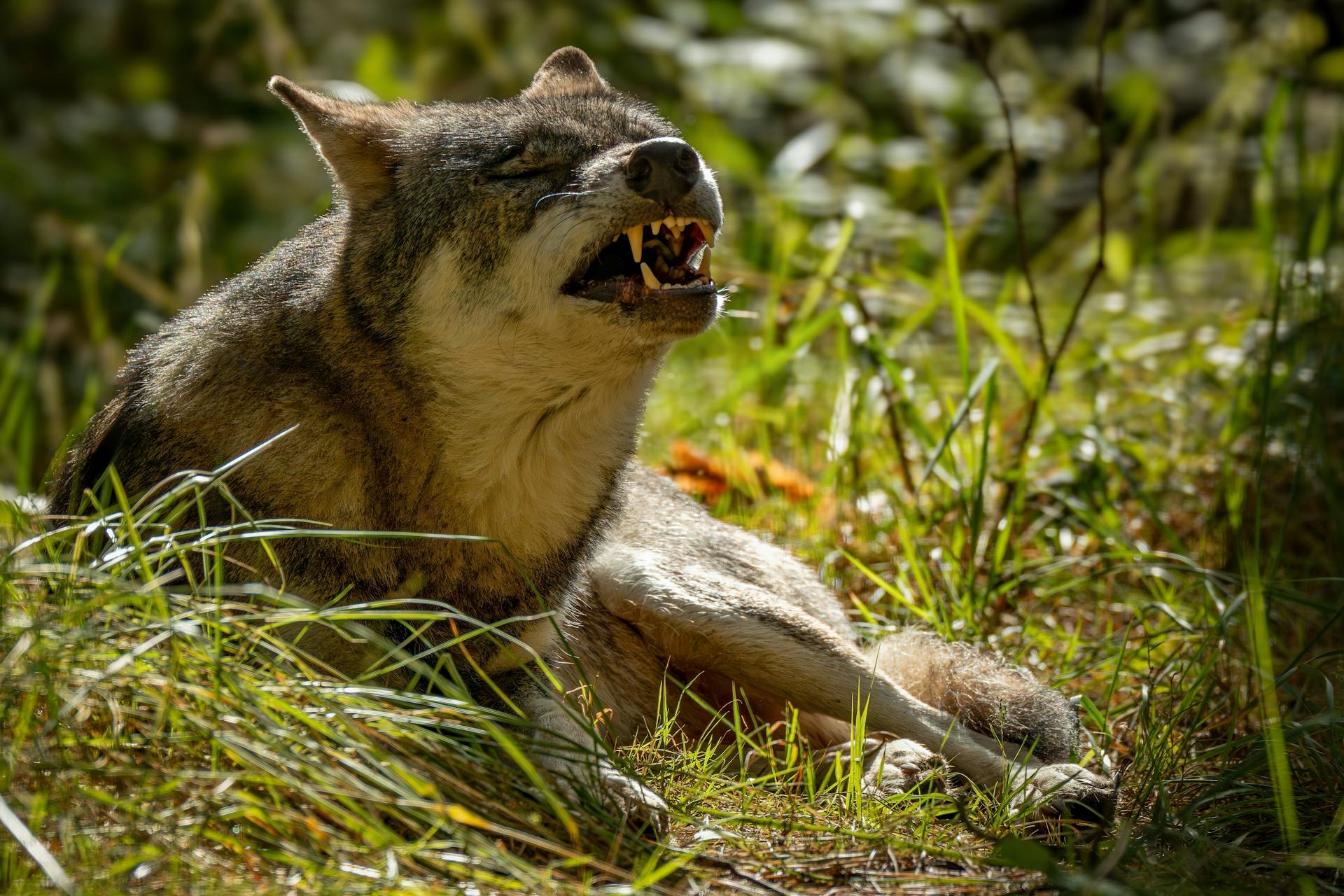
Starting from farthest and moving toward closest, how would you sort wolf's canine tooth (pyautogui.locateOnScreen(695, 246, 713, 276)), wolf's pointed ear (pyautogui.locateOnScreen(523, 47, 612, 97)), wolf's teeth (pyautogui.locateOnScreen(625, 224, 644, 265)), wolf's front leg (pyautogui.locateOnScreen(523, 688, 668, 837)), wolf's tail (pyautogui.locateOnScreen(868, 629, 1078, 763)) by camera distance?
wolf's pointed ear (pyautogui.locateOnScreen(523, 47, 612, 97))
wolf's tail (pyautogui.locateOnScreen(868, 629, 1078, 763))
wolf's canine tooth (pyautogui.locateOnScreen(695, 246, 713, 276))
wolf's teeth (pyautogui.locateOnScreen(625, 224, 644, 265))
wolf's front leg (pyautogui.locateOnScreen(523, 688, 668, 837))

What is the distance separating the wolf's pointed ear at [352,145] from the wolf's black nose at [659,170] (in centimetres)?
77

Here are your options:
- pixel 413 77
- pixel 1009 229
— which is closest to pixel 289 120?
pixel 413 77

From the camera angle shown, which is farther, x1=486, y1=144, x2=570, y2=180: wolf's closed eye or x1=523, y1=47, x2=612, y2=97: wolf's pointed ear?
x1=523, y1=47, x2=612, y2=97: wolf's pointed ear

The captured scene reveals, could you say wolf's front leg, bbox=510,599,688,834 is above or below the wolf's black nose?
below

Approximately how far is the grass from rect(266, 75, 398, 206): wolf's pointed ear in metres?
0.97

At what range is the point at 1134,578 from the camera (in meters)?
5.04

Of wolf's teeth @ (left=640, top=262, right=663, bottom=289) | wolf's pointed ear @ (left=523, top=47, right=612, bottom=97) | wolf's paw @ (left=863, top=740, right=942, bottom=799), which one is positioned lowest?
wolf's paw @ (left=863, top=740, right=942, bottom=799)

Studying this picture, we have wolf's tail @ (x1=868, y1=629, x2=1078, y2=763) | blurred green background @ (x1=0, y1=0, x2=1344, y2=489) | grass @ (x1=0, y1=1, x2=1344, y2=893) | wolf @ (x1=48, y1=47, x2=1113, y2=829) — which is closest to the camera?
grass @ (x1=0, y1=1, x2=1344, y2=893)

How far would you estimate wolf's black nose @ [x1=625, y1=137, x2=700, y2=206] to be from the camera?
341 centimetres

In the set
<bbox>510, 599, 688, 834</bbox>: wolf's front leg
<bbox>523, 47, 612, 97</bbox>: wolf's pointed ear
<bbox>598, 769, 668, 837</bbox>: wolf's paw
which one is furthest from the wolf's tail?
<bbox>523, 47, 612, 97</bbox>: wolf's pointed ear

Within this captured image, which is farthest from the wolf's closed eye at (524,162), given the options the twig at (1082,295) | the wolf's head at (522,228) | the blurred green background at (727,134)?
the blurred green background at (727,134)

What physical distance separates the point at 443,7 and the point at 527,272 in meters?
6.89

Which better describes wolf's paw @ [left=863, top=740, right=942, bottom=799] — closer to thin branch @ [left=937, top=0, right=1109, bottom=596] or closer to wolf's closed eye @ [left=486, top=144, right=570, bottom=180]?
thin branch @ [left=937, top=0, right=1109, bottom=596]

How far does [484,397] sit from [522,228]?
0.47m
